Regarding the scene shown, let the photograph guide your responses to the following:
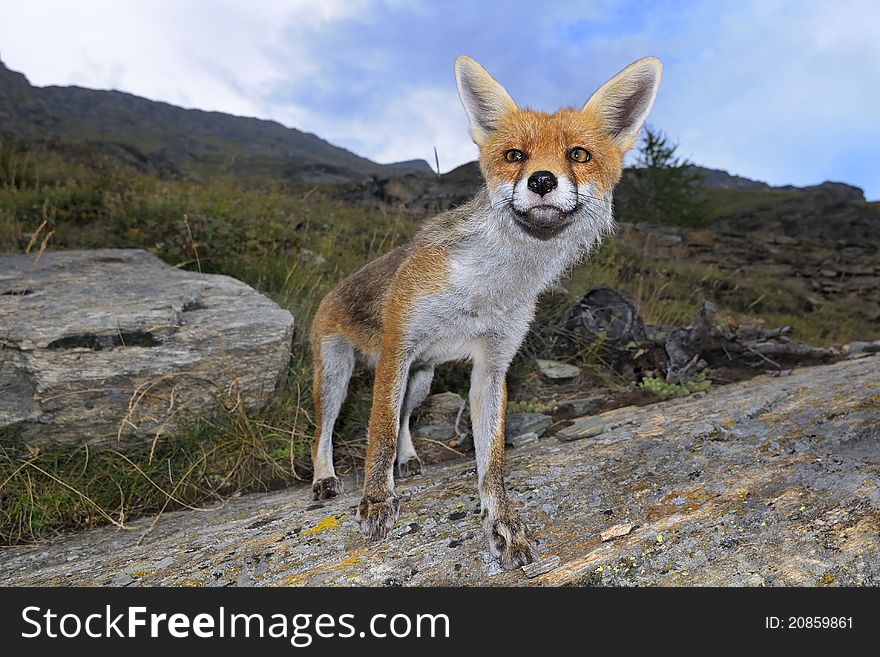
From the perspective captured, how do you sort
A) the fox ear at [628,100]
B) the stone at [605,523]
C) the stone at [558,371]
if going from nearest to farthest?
the stone at [605,523] → the fox ear at [628,100] → the stone at [558,371]

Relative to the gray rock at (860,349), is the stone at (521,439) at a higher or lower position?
lower

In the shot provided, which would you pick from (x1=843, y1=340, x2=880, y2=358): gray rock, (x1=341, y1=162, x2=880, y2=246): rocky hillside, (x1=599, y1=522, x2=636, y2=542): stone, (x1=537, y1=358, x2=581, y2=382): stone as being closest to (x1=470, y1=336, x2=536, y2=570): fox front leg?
(x1=599, y1=522, x2=636, y2=542): stone

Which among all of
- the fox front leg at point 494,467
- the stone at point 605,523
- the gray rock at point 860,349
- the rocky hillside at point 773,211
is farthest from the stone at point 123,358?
the rocky hillside at point 773,211

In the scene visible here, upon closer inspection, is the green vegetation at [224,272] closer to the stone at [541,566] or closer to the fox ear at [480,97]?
the stone at [541,566]

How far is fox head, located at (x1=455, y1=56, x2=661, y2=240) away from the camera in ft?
8.93

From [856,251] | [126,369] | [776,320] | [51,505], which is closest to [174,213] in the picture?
[126,369]

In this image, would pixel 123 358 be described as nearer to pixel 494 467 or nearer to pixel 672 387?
pixel 494 467

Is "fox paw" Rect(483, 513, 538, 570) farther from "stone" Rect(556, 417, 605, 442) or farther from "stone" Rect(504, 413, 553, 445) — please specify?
"stone" Rect(504, 413, 553, 445)

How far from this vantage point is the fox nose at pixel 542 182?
265 centimetres

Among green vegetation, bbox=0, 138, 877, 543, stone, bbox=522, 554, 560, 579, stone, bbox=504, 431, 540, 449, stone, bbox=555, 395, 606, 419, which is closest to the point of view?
stone, bbox=522, 554, 560, 579

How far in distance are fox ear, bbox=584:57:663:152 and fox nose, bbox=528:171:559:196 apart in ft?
3.09

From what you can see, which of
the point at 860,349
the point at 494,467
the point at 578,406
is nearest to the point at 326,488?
the point at 494,467

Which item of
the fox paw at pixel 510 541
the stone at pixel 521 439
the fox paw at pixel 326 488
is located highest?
the stone at pixel 521 439

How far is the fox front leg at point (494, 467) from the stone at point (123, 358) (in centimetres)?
199
